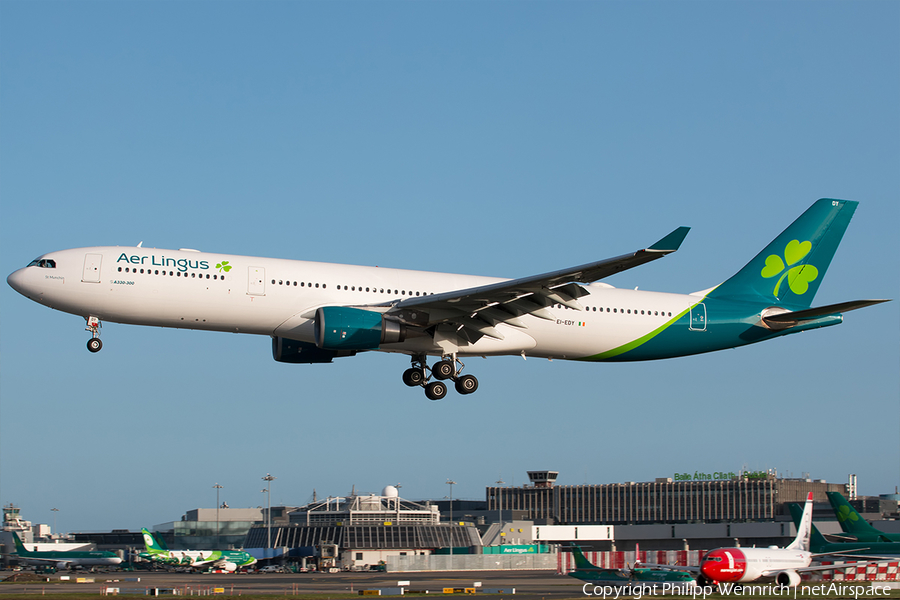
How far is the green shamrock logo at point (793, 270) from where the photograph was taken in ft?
143

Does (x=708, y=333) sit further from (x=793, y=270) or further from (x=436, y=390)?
(x=436, y=390)

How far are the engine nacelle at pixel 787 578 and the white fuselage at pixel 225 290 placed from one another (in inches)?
509

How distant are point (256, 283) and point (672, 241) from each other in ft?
51.1

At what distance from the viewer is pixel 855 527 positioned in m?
48.5

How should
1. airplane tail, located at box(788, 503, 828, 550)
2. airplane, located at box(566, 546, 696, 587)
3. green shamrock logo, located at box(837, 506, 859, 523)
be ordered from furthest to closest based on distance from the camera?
green shamrock logo, located at box(837, 506, 859, 523) → airplane tail, located at box(788, 503, 828, 550) → airplane, located at box(566, 546, 696, 587)

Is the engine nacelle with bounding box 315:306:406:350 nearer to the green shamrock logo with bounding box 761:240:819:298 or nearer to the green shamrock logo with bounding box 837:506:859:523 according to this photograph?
the green shamrock logo with bounding box 761:240:819:298

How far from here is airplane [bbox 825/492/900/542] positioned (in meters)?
46.7

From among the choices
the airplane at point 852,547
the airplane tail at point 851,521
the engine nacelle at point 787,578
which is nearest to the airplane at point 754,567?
the engine nacelle at point 787,578

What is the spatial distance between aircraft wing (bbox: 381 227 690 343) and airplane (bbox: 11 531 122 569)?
Result: 162ft

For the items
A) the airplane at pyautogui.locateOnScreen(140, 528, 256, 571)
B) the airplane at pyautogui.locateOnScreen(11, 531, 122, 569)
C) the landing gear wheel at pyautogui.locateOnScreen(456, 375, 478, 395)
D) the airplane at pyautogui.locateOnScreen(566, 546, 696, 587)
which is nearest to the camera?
the landing gear wheel at pyautogui.locateOnScreen(456, 375, 478, 395)

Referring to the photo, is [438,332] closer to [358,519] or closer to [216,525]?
[358,519]

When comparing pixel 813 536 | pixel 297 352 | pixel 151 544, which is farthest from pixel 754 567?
pixel 151 544

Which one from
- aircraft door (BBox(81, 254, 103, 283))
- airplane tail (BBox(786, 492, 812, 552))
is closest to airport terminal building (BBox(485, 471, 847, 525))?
airplane tail (BBox(786, 492, 812, 552))

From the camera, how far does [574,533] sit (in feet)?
245
